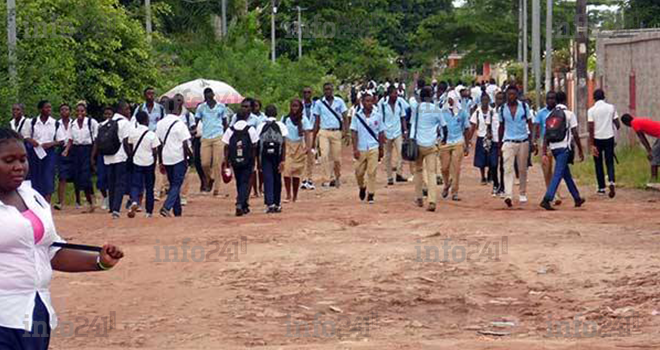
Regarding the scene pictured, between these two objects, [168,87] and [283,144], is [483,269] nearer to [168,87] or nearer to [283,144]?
[283,144]

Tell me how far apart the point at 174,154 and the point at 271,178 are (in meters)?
1.47

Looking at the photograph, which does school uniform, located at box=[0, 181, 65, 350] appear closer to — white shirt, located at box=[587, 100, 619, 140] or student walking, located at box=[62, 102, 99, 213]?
student walking, located at box=[62, 102, 99, 213]

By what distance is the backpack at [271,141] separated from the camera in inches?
772

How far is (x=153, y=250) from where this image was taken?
15.7m

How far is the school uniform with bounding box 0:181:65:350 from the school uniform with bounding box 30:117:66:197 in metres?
13.8

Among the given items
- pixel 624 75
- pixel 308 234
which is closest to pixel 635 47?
pixel 624 75

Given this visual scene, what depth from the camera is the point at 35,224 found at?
6.74 meters

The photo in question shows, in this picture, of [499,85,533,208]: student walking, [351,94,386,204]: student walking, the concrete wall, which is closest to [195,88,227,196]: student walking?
[351,94,386,204]: student walking

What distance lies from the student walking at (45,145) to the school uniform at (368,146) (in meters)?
4.80

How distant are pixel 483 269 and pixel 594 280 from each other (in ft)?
4.21

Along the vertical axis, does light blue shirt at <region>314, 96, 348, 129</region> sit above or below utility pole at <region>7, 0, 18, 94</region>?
below

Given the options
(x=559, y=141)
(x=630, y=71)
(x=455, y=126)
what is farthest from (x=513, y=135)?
(x=630, y=71)

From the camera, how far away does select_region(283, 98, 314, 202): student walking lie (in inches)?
896

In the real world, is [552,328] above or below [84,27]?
below
